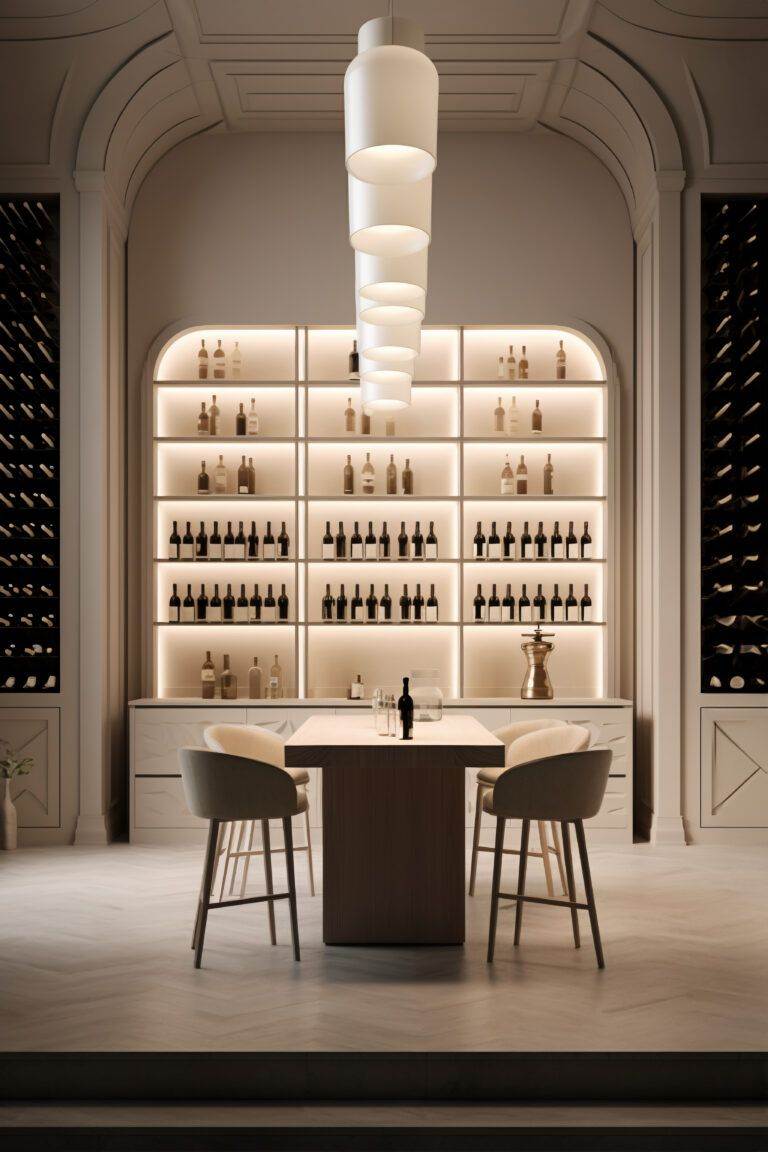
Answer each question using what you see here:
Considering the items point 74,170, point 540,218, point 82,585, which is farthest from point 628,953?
point 74,170

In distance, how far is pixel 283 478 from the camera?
653 centimetres

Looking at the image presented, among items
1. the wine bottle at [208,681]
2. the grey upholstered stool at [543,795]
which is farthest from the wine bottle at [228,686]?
the grey upholstered stool at [543,795]

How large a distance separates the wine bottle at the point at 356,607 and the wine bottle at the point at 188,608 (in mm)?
976

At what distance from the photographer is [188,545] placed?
6.46 m

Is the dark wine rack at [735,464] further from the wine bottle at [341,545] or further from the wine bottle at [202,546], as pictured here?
the wine bottle at [202,546]

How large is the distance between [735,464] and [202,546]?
10.3ft

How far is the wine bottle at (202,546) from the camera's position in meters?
6.30

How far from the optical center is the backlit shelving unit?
21.1 feet

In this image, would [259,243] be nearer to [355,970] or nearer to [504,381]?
[504,381]

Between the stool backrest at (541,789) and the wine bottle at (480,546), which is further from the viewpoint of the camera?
the wine bottle at (480,546)

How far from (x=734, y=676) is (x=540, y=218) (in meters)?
3.02

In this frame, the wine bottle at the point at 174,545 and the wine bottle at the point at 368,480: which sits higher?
the wine bottle at the point at 368,480
